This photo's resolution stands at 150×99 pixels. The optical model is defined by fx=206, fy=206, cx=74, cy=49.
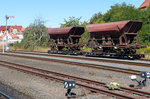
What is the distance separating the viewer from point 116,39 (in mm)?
20016

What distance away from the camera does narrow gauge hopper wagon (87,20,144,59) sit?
62.3 feet

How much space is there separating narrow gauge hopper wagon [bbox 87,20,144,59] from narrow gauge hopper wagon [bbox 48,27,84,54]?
2.73 meters

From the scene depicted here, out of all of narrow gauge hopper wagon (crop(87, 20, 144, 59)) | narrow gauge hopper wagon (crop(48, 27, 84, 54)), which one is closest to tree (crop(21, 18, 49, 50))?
narrow gauge hopper wagon (crop(48, 27, 84, 54))

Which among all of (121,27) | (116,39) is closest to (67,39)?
(116,39)

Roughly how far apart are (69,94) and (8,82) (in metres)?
4.18

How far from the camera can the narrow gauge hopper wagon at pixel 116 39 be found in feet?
62.3

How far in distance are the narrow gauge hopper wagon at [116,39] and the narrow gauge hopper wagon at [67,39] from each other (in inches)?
108

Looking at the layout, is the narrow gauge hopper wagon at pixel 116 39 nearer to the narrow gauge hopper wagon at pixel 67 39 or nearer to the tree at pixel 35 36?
the narrow gauge hopper wagon at pixel 67 39

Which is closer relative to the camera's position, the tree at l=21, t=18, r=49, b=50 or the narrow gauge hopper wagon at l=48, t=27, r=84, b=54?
the narrow gauge hopper wagon at l=48, t=27, r=84, b=54

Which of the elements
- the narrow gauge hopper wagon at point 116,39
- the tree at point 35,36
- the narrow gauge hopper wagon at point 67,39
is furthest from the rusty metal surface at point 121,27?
the tree at point 35,36

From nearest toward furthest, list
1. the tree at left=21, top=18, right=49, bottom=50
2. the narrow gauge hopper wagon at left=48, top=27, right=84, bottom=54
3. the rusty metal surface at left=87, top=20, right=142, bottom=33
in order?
the rusty metal surface at left=87, top=20, right=142, bottom=33, the narrow gauge hopper wagon at left=48, top=27, right=84, bottom=54, the tree at left=21, top=18, right=49, bottom=50

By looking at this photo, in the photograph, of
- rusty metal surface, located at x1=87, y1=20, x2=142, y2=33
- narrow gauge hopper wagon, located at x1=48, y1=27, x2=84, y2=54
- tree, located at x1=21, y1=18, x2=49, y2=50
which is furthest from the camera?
tree, located at x1=21, y1=18, x2=49, y2=50

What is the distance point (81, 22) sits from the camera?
40.5 m

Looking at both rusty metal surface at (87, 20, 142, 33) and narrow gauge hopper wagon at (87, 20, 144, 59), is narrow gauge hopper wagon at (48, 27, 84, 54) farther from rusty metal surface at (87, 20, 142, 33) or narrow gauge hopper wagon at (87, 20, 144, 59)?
rusty metal surface at (87, 20, 142, 33)
